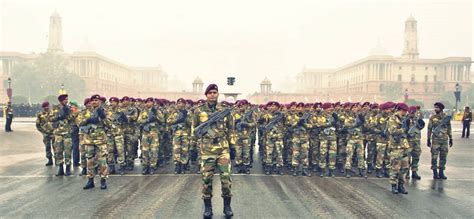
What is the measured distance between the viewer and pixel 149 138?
9742mm

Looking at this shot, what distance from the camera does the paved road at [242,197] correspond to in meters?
6.41

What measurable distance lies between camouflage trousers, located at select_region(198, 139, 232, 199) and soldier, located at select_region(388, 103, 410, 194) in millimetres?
4290

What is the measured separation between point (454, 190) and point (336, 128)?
341 cm

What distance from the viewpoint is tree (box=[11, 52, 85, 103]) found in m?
68.9

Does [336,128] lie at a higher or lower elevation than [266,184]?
higher

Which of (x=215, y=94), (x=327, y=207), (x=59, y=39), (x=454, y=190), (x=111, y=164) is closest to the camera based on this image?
(x=215, y=94)

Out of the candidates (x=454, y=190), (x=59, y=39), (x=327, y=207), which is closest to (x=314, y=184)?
(x=327, y=207)

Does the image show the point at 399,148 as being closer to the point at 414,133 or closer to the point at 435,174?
the point at 414,133

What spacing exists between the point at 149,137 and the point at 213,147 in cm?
431

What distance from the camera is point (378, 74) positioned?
99688 mm

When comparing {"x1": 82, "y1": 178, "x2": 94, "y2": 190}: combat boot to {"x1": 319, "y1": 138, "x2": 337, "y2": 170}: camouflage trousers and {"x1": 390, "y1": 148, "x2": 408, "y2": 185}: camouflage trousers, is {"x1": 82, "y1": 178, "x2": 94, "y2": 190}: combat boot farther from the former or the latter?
{"x1": 390, "y1": 148, "x2": 408, "y2": 185}: camouflage trousers

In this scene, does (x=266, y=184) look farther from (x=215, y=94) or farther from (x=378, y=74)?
(x=378, y=74)

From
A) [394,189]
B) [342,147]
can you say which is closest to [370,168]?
[342,147]

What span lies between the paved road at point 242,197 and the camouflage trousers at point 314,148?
0.73 metres
